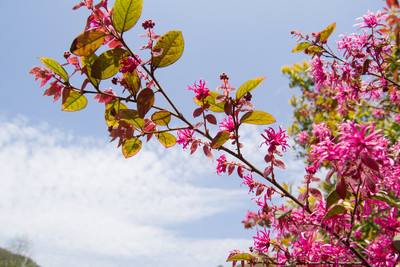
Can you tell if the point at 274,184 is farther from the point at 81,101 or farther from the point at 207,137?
the point at 81,101

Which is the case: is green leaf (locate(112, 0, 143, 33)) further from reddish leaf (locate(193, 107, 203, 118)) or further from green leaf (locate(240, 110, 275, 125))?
green leaf (locate(240, 110, 275, 125))

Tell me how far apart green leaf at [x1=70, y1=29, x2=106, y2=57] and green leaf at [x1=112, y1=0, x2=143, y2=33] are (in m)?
0.08

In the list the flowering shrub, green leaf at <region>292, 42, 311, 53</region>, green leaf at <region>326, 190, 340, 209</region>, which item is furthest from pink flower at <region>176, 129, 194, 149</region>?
green leaf at <region>292, 42, 311, 53</region>

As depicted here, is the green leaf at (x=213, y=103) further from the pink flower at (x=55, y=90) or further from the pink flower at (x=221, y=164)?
the pink flower at (x=55, y=90)

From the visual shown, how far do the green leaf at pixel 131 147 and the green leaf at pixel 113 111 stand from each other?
12 centimetres

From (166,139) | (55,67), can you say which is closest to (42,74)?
(55,67)

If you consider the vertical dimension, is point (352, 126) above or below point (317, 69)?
below

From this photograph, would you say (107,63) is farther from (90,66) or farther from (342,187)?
(342,187)

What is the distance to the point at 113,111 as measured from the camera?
180 centimetres

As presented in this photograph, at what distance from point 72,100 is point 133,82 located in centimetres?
31

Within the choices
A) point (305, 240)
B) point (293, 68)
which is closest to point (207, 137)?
point (305, 240)

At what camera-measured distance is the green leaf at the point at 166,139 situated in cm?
201

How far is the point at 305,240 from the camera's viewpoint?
2.07 meters

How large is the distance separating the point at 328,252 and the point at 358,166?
83cm
